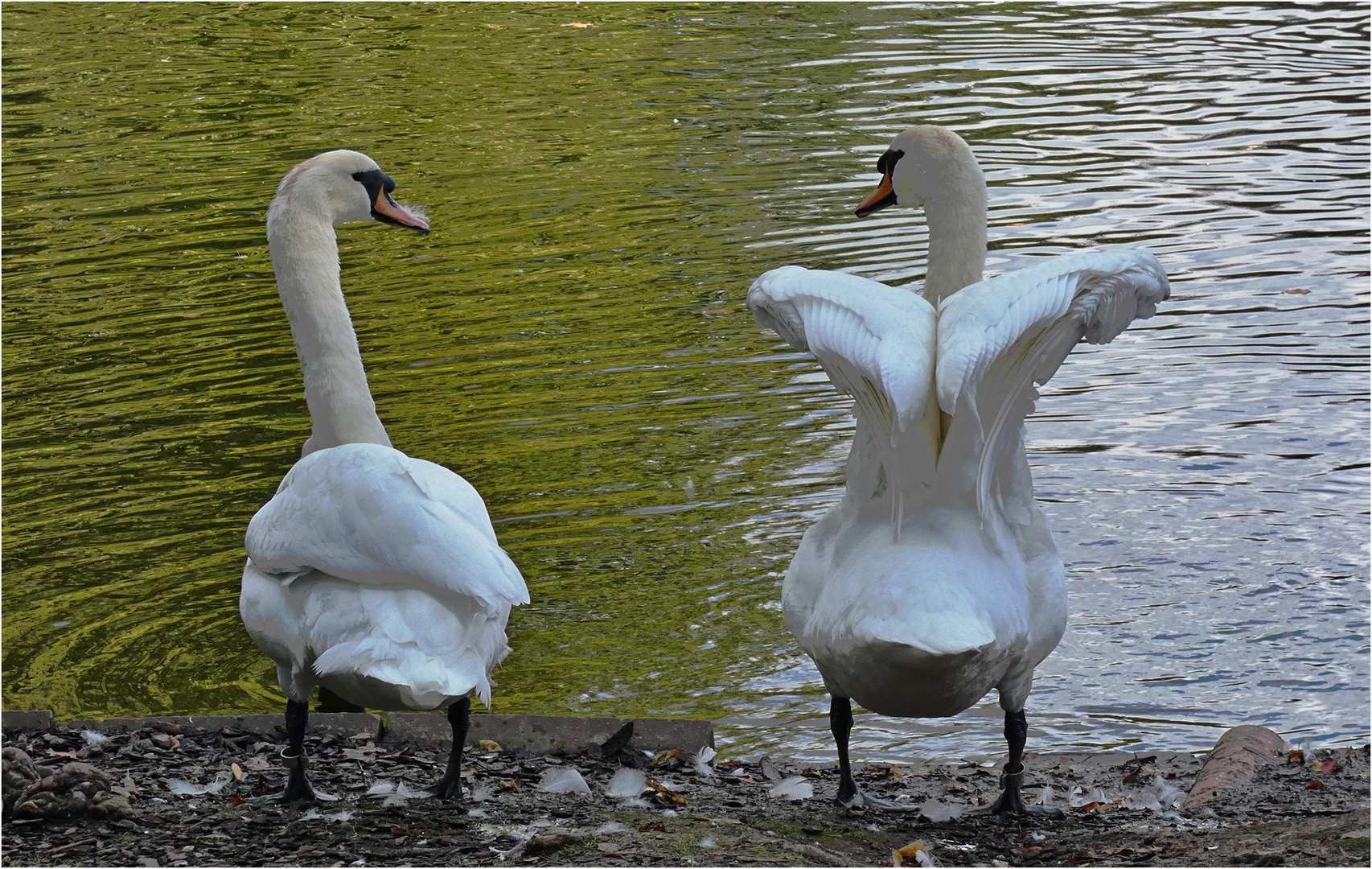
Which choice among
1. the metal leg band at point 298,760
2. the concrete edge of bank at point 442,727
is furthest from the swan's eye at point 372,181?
→ the metal leg band at point 298,760

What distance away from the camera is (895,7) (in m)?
23.7

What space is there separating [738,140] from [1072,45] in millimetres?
7065

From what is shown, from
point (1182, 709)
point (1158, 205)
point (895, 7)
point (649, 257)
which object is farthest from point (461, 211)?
point (895, 7)

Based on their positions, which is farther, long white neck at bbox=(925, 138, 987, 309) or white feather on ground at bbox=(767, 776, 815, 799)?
long white neck at bbox=(925, 138, 987, 309)

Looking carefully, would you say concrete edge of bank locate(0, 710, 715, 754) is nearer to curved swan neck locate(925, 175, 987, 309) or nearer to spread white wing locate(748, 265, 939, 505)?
spread white wing locate(748, 265, 939, 505)

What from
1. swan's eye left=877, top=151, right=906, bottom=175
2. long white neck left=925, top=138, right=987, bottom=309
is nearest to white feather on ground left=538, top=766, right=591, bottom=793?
long white neck left=925, top=138, right=987, bottom=309

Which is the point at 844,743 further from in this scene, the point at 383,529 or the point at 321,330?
the point at 321,330

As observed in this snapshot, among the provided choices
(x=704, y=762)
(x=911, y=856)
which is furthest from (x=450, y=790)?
(x=911, y=856)

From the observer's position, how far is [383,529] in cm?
430

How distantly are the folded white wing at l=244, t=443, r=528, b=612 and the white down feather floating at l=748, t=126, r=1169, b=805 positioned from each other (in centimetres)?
92

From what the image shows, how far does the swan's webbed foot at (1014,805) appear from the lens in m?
4.68

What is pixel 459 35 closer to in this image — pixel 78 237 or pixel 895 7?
pixel 895 7

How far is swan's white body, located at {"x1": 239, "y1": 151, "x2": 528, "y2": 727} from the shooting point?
4199 millimetres

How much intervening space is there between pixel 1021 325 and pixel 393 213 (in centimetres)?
274
